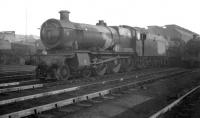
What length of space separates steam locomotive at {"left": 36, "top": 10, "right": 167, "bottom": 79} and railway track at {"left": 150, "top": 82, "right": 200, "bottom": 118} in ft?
20.1

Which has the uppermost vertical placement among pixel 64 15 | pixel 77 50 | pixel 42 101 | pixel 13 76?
pixel 64 15

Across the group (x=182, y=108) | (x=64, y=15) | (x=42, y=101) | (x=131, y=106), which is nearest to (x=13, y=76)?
(x=64, y=15)

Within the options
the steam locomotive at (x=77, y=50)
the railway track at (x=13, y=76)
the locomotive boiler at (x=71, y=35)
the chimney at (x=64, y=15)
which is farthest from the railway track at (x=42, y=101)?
the chimney at (x=64, y=15)

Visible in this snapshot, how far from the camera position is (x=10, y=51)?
91.4ft

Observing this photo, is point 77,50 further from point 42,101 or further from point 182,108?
point 182,108

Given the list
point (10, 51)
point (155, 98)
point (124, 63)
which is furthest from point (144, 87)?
point (10, 51)

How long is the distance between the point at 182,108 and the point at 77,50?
7159 millimetres

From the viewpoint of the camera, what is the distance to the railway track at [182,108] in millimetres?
6062

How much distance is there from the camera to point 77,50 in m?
12.8

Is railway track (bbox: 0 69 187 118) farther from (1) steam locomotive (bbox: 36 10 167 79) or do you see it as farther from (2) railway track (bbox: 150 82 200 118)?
(1) steam locomotive (bbox: 36 10 167 79)

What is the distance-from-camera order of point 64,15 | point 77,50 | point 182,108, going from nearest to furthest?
point 182,108
point 77,50
point 64,15

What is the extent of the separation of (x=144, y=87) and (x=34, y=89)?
15.3 feet

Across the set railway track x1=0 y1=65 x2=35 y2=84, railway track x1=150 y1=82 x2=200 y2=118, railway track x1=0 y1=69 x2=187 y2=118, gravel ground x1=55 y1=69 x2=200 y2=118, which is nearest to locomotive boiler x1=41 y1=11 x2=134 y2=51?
railway track x1=0 y1=65 x2=35 y2=84

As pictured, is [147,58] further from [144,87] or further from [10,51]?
[10,51]
